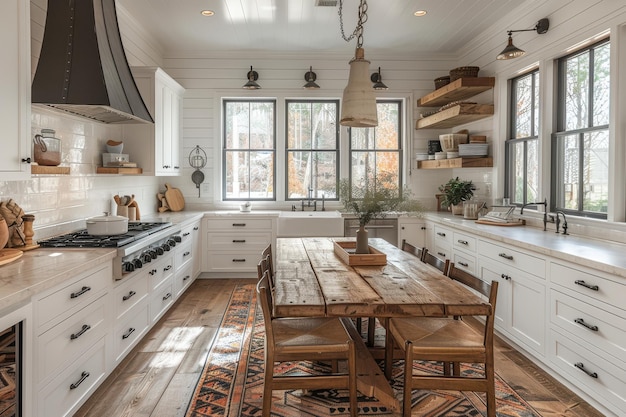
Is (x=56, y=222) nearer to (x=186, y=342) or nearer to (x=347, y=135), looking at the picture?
(x=186, y=342)

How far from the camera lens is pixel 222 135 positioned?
20.0 feet

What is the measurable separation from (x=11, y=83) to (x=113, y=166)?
1.77 meters

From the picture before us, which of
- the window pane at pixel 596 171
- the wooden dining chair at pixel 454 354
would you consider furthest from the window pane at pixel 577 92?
the wooden dining chair at pixel 454 354

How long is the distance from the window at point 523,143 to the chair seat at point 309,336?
2707 mm

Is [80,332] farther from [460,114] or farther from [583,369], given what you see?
[460,114]

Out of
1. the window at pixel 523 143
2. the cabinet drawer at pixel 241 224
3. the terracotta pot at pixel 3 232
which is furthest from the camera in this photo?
the cabinet drawer at pixel 241 224

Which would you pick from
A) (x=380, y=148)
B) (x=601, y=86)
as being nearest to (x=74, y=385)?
(x=601, y=86)

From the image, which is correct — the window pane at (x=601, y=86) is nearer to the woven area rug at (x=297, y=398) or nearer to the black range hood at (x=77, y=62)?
the woven area rug at (x=297, y=398)

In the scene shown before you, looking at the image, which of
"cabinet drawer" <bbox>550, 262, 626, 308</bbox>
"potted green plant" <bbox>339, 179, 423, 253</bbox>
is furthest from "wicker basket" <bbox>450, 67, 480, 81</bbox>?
"cabinet drawer" <bbox>550, 262, 626, 308</bbox>

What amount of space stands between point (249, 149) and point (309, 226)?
1610 mm

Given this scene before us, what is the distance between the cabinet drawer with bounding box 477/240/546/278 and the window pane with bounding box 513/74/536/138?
141 cm

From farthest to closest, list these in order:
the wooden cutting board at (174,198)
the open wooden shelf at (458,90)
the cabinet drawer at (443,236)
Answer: the wooden cutting board at (174,198)
the open wooden shelf at (458,90)
the cabinet drawer at (443,236)

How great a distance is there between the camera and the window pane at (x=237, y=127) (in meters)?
6.12

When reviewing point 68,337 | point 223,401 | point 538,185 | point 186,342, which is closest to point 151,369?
point 186,342
